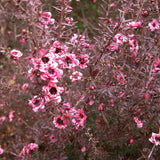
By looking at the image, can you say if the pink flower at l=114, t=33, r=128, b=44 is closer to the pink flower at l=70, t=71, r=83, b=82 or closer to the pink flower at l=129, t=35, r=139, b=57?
the pink flower at l=129, t=35, r=139, b=57

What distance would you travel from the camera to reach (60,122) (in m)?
1.99

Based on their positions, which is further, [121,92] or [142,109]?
[121,92]

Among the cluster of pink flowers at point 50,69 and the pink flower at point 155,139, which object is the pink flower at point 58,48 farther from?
the pink flower at point 155,139

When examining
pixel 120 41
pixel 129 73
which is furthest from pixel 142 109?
pixel 120 41

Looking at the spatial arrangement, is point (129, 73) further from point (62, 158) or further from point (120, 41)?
point (62, 158)

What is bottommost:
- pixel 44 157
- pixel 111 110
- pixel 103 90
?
pixel 44 157

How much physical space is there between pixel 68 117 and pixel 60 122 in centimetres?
12

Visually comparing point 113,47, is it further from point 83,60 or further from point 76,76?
point 76,76

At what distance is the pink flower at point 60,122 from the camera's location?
194 centimetres

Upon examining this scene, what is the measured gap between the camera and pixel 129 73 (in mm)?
2279

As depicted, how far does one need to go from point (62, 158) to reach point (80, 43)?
1407 millimetres

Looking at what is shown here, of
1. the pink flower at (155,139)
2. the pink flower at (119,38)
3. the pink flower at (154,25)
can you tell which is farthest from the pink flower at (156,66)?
the pink flower at (155,139)

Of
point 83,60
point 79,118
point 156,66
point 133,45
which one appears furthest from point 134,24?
point 79,118

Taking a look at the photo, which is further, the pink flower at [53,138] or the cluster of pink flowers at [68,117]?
the pink flower at [53,138]
